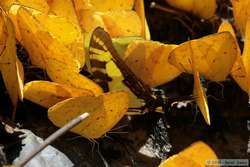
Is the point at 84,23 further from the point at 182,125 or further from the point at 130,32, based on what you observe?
the point at 182,125

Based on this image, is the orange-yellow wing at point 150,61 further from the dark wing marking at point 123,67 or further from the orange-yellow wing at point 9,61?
the orange-yellow wing at point 9,61

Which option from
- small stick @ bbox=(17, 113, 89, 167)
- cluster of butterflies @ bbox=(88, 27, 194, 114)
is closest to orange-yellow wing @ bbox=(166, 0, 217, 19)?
cluster of butterflies @ bbox=(88, 27, 194, 114)

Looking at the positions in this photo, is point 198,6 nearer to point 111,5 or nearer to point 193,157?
point 111,5

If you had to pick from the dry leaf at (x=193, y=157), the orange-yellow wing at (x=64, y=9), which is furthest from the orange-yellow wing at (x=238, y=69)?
the orange-yellow wing at (x=64, y=9)

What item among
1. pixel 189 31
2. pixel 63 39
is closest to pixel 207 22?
pixel 189 31

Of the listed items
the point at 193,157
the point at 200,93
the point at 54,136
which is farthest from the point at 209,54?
the point at 54,136

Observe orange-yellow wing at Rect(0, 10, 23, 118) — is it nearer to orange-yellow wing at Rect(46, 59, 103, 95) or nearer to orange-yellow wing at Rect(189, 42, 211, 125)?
orange-yellow wing at Rect(46, 59, 103, 95)
